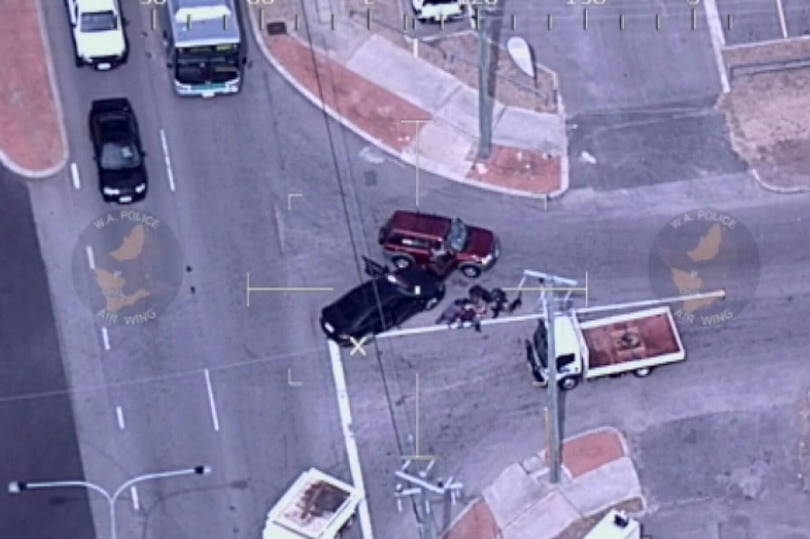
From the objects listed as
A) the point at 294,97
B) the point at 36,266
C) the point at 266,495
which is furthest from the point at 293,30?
the point at 266,495

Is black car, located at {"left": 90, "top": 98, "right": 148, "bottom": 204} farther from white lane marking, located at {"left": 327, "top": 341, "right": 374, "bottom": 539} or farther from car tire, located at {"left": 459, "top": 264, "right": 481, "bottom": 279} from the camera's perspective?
car tire, located at {"left": 459, "top": 264, "right": 481, "bottom": 279}

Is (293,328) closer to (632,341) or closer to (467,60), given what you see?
(632,341)

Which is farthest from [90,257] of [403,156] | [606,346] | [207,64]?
[606,346]

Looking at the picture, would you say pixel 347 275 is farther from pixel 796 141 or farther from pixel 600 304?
pixel 796 141

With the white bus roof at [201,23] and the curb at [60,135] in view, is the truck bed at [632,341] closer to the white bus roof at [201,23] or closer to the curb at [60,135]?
the white bus roof at [201,23]

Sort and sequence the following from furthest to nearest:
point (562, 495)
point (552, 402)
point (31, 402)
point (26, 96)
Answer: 1. point (26, 96)
2. point (31, 402)
3. point (562, 495)
4. point (552, 402)

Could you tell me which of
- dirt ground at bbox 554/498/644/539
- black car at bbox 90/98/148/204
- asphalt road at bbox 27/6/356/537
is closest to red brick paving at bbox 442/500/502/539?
dirt ground at bbox 554/498/644/539
